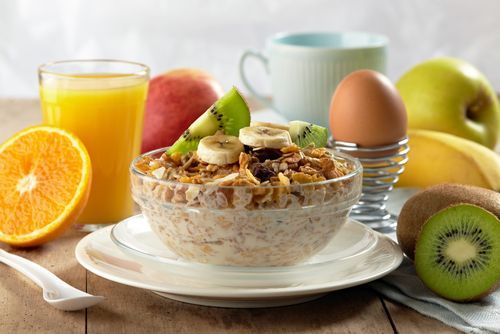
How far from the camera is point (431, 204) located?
1.22 meters

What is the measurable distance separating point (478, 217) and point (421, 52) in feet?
7.28

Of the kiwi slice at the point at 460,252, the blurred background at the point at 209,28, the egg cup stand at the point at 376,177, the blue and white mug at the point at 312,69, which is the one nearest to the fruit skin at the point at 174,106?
the blue and white mug at the point at 312,69

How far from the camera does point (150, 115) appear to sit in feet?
6.05

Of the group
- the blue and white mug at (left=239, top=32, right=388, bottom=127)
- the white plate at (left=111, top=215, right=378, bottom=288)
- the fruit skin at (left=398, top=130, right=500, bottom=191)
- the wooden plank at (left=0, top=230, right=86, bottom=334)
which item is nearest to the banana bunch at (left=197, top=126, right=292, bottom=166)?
the white plate at (left=111, top=215, right=378, bottom=288)

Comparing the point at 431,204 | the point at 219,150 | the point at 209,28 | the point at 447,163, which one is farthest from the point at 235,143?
the point at 209,28

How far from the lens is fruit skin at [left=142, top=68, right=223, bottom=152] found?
182cm

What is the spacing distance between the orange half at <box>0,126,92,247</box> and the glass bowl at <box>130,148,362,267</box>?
0.86ft

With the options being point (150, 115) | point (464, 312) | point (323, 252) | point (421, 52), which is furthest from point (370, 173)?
point (421, 52)

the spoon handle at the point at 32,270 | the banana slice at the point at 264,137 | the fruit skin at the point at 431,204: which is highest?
the banana slice at the point at 264,137

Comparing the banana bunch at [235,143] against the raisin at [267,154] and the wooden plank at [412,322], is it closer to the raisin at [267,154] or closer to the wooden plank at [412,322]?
the raisin at [267,154]

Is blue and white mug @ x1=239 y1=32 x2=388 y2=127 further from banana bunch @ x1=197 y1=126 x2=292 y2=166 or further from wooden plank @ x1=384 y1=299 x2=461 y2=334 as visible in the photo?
wooden plank @ x1=384 y1=299 x2=461 y2=334

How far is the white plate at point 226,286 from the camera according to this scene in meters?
1.04

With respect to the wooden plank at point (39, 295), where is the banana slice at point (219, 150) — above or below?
above

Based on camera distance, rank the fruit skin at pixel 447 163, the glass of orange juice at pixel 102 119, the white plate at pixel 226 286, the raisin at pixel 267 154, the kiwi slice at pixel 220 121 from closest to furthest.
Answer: the white plate at pixel 226 286 → the raisin at pixel 267 154 → the kiwi slice at pixel 220 121 → the glass of orange juice at pixel 102 119 → the fruit skin at pixel 447 163
